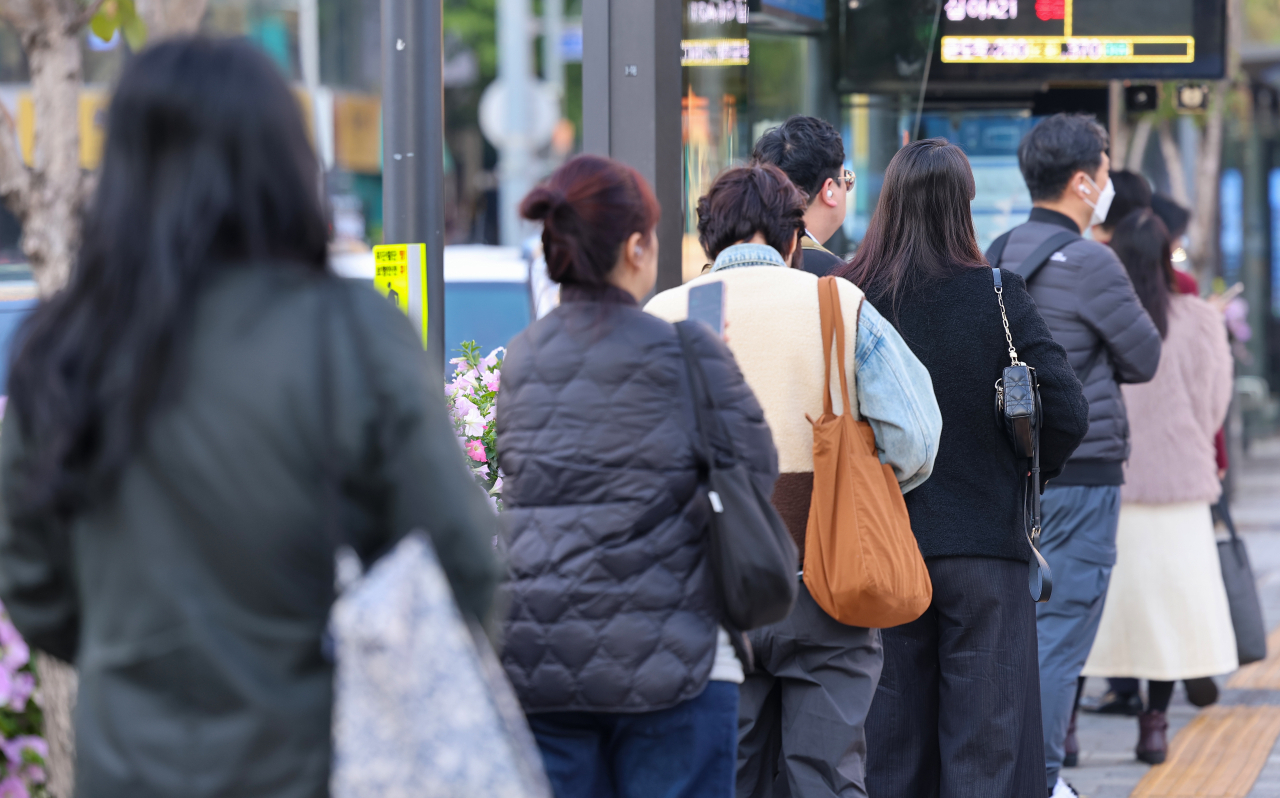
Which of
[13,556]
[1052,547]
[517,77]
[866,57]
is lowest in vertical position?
[1052,547]

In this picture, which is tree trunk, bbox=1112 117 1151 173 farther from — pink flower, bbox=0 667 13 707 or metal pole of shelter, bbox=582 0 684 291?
pink flower, bbox=0 667 13 707

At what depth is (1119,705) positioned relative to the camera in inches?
255

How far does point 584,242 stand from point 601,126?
1757mm

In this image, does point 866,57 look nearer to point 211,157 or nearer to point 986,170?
point 986,170

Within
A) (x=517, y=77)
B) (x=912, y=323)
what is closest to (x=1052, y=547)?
(x=912, y=323)

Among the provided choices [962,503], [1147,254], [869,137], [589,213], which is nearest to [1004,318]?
[962,503]

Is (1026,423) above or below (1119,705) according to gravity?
above

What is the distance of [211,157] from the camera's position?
1864 mm

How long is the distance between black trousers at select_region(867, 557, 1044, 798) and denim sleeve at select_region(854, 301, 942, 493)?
0.60 meters

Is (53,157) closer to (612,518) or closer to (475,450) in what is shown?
(475,450)

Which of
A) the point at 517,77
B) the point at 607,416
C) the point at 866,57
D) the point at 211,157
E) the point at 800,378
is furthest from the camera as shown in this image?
the point at 517,77

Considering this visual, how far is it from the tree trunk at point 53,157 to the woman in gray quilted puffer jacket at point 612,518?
5.40ft

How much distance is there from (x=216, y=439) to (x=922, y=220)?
99.5 inches

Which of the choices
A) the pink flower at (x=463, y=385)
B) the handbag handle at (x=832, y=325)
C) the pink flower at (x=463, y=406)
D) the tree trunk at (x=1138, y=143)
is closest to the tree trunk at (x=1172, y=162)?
the tree trunk at (x=1138, y=143)
